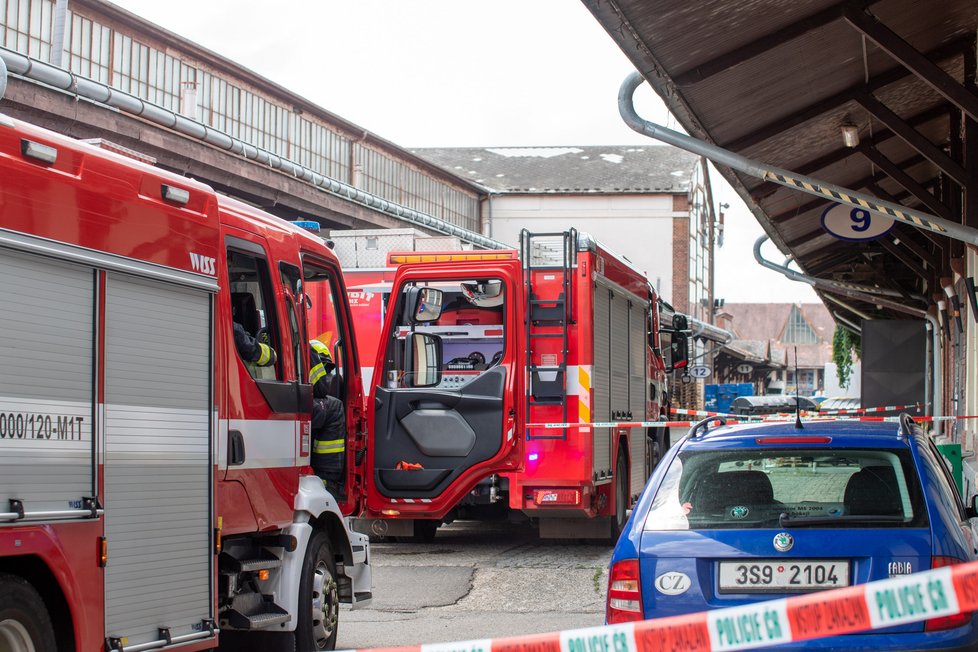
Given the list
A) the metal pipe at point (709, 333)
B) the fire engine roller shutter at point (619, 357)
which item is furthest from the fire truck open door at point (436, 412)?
the metal pipe at point (709, 333)

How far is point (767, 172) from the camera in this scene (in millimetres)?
11109

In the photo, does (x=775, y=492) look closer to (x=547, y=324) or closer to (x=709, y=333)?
(x=547, y=324)

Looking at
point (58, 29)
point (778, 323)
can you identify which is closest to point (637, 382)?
point (58, 29)

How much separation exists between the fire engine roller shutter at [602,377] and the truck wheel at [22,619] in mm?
7834

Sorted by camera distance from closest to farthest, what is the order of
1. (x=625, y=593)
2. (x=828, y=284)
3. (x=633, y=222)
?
1. (x=625, y=593)
2. (x=828, y=284)
3. (x=633, y=222)

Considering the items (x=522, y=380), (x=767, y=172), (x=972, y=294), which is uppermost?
(x=767, y=172)

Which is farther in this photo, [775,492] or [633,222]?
[633,222]

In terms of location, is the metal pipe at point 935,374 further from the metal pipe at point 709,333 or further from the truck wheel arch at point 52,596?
the truck wheel arch at point 52,596

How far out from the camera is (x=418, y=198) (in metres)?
38.2

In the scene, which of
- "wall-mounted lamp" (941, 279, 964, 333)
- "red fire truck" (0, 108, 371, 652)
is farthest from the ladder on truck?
"wall-mounted lamp" (941, 279, 964, 333)

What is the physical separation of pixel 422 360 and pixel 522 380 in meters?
1.06

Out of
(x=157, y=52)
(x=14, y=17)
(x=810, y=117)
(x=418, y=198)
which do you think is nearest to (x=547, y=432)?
(x=810, y=117)

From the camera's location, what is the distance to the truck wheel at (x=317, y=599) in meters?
7.04

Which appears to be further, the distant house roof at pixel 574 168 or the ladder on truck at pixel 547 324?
the distant house roof at pixel 574 168
